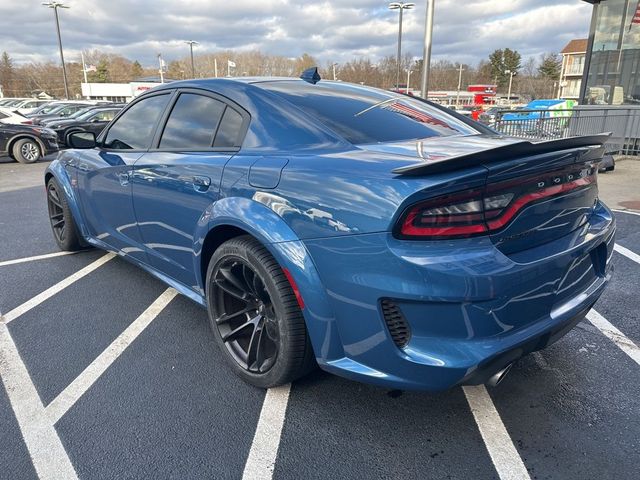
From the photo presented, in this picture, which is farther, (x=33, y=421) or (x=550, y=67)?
(x=550, y=67)

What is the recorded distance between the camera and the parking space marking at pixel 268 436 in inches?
77.1

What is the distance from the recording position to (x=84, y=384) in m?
2.55

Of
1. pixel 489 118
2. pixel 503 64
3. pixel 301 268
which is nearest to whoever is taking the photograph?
pixel 301 268

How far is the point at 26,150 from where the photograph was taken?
13.1 metres

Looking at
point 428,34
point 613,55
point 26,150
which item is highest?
point 428,34

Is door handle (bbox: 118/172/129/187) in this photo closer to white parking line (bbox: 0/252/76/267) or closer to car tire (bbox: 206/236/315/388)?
car tire (bbox: 206/236/315/388)

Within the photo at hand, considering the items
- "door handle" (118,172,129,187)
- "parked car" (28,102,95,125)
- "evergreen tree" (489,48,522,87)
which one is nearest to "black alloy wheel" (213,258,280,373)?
"door handle" (118,172,129,187)

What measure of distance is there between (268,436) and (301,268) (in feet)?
2.63

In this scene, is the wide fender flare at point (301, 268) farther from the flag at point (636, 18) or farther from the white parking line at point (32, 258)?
the flag at point (636, 18)

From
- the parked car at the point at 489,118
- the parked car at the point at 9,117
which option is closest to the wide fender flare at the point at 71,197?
the parked car at the point at 489,118

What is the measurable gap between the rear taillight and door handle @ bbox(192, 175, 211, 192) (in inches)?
47.9

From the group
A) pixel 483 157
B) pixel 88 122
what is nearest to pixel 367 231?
pixel 483 157

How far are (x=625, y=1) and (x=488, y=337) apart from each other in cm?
1403

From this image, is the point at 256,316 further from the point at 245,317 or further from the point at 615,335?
the point at 615,335
